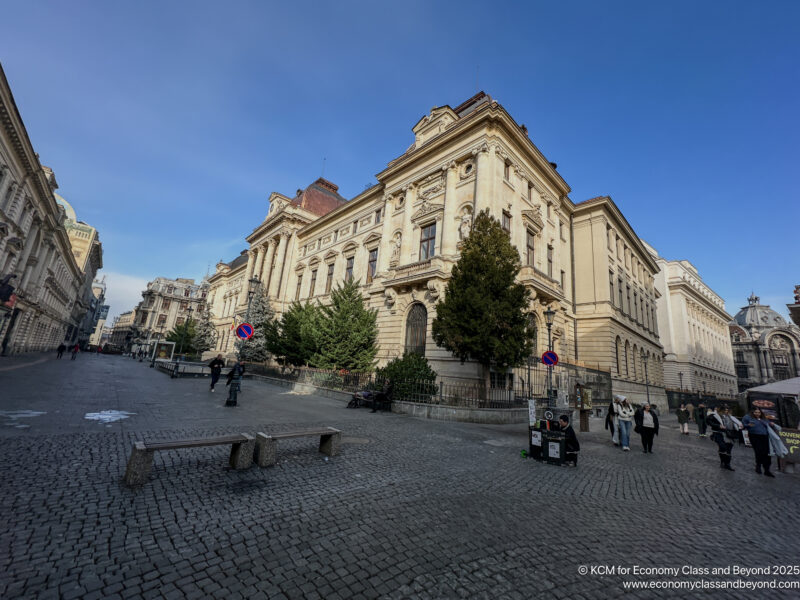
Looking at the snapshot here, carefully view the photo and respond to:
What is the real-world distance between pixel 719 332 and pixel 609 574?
84878 mm

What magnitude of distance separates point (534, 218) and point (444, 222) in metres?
6.74

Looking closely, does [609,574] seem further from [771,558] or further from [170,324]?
[170,324]

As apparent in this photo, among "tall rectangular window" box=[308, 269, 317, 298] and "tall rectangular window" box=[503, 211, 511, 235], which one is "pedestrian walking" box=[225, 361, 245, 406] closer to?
"tall rectangular window" box=[503, 211, 511, 235]

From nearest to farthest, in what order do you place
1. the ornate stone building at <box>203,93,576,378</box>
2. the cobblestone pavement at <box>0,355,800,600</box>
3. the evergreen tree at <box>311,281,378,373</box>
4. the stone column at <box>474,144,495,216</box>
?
the cobblestone pavement at <box>0,355,800,600</box> → the stone column at <box>474,144,495,216</box> → the ornate stone building at <box>203,93,576,378</box> → the evergreen tree at <box>311,281,378,373</box>

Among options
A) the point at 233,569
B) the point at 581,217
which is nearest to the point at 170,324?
the point at 581,217

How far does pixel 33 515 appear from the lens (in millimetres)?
3287

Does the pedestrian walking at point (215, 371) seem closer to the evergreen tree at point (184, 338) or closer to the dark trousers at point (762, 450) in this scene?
A: the dark trousers at point (762, 450)

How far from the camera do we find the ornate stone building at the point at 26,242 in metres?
19.8

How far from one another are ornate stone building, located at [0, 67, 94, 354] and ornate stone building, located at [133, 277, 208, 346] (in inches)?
1608

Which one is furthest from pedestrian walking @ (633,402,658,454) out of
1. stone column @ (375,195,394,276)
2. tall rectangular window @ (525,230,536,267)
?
stone column @ (375,195,394,276)

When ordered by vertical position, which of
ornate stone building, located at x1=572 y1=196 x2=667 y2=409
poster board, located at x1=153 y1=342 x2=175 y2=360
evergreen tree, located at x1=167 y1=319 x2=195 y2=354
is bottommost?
poster board, located at x1=153 y1=342 x2=175 y2=360

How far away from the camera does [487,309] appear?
1355 cm

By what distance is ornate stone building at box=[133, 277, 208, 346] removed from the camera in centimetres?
8088

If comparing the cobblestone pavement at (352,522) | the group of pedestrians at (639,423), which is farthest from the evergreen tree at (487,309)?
the cobblestone pavement at (352,522)
